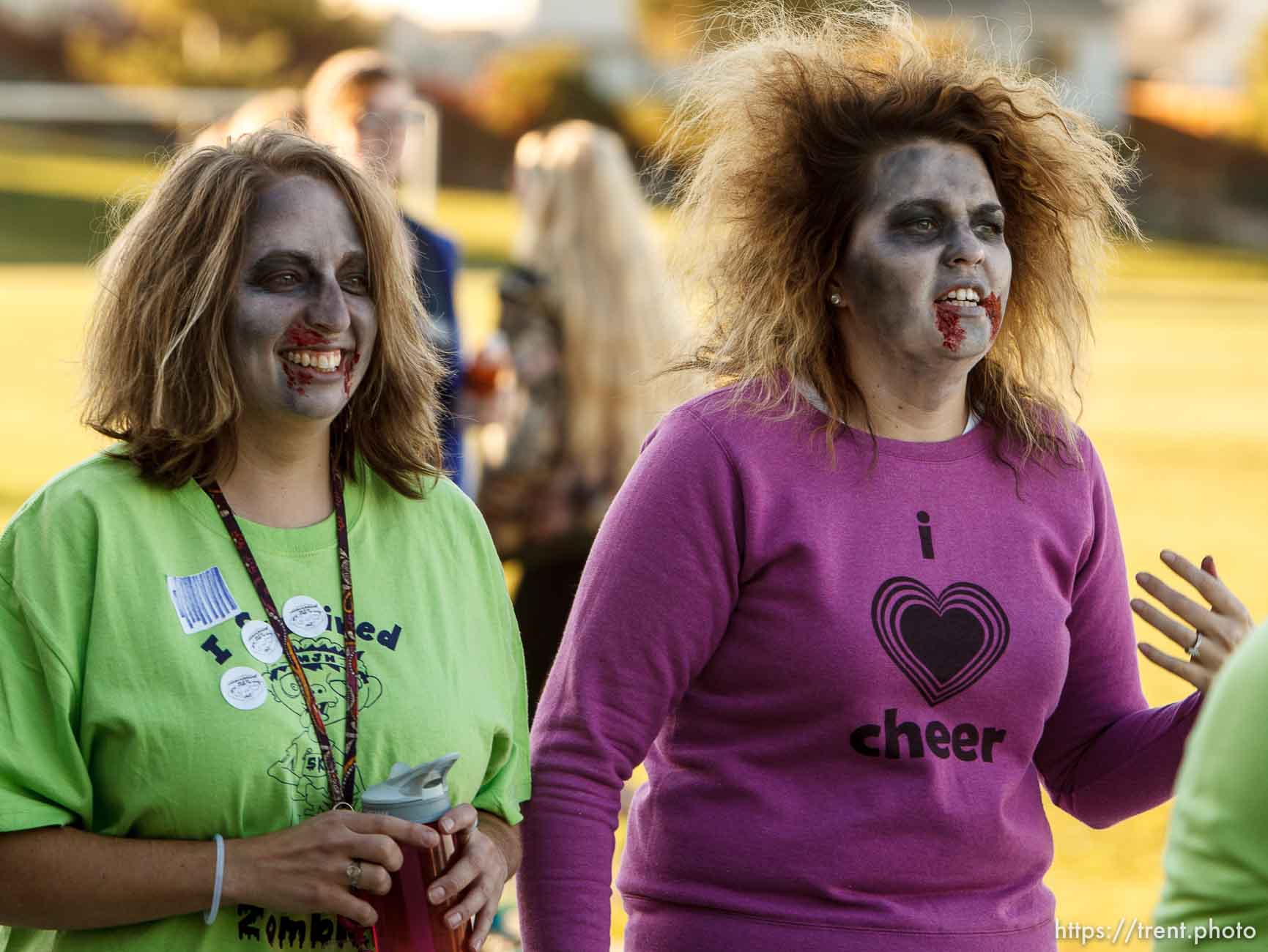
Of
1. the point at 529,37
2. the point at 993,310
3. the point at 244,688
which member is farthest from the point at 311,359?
the point at 529,37

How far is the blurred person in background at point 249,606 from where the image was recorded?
2.12 metres

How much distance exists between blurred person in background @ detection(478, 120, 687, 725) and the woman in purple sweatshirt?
9.56ft

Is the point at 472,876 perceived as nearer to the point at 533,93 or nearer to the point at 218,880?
the point at 218,880

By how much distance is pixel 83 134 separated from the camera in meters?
50.5

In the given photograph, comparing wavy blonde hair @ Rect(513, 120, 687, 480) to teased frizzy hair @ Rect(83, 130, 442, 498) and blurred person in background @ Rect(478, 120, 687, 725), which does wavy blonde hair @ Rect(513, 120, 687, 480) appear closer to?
blurred person in background @ Rect(478, 120, 687, 725)

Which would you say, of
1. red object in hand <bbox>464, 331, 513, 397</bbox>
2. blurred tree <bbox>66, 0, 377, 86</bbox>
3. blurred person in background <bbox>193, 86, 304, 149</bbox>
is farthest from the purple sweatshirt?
blurred tree <bbox>66, 0, 377, 86</bbox>

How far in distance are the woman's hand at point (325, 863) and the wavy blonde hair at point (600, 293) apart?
3580mm

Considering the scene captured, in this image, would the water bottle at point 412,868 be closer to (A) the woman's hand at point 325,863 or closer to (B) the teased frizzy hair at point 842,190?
(A) the woman's hand at point 325,863

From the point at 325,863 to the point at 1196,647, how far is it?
1.35 m

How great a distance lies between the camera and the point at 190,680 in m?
2.15

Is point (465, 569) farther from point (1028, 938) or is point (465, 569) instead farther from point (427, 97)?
point (427, 97)

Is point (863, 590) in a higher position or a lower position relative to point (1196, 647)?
higher

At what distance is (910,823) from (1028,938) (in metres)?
0.27

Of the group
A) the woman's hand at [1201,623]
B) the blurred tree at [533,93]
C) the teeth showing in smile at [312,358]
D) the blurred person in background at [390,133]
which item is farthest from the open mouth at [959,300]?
the blurred tree at [533,93]
